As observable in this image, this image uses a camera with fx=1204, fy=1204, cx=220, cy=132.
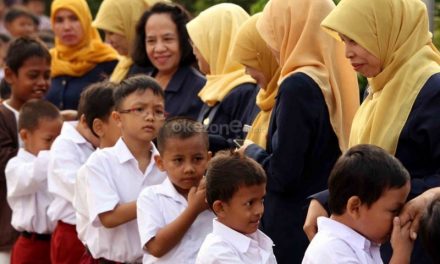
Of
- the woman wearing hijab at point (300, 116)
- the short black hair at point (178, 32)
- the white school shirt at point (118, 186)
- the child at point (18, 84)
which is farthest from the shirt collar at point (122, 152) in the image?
the child at point (18, 84)

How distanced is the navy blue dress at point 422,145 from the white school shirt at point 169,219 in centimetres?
104

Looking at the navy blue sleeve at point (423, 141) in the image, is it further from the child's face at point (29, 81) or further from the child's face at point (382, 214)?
the child's face at point (29, 81)

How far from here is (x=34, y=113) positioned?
24.4ft

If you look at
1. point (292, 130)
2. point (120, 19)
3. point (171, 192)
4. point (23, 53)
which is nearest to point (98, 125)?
point (171, 192)

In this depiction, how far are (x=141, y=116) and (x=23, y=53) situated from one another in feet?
7.22

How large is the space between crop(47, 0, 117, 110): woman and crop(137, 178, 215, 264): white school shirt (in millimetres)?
3090

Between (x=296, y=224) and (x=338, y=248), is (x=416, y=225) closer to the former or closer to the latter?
(x=338, y=248)

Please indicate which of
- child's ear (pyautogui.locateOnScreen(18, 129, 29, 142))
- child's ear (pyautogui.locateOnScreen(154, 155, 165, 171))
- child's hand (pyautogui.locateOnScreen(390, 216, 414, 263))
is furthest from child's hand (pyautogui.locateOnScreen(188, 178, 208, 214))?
child's ear (pyautogui.locateOnScreen(18, 129, 29, 142))

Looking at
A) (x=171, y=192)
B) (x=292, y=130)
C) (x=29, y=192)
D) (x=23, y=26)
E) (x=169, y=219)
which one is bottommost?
(x=23, y=26)

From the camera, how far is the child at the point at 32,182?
7418 millimetres

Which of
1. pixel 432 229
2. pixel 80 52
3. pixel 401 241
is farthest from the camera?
pixel 80 52

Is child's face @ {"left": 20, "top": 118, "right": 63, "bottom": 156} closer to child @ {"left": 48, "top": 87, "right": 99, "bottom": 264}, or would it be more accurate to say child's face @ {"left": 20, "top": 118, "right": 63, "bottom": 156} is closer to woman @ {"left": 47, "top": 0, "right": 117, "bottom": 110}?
child @ {"left": 48, "top": 87, "right": 99, "bottom": 264}

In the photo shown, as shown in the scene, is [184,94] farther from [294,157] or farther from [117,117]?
[294,157]

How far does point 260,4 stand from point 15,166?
78.6 inches
